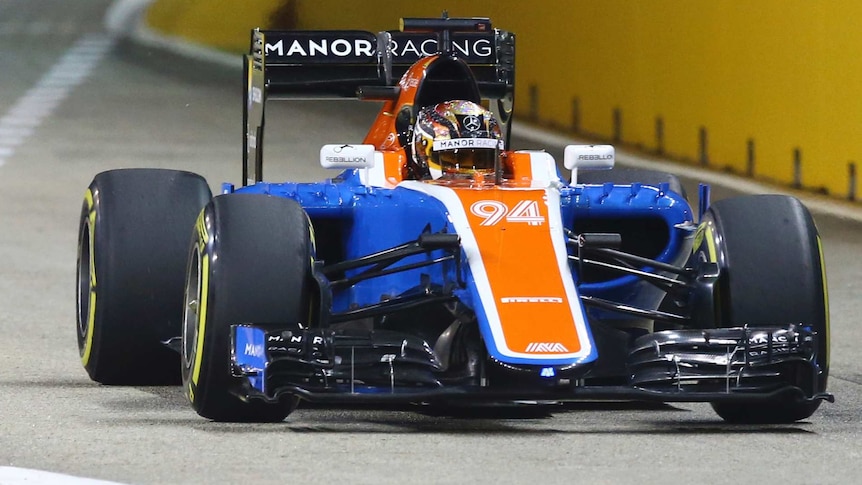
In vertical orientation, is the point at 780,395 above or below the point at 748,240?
below

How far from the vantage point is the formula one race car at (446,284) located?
7.98 m

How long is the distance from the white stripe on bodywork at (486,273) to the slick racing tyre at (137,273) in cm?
142

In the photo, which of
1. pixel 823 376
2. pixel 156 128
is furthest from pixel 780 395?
pixel 156 128

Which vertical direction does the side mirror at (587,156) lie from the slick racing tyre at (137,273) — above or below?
above

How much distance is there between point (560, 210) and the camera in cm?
877

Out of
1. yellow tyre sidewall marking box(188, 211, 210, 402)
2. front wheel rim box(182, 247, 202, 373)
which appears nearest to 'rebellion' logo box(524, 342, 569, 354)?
yellow tyre sidewall marking box(188, 211, 210, 402)

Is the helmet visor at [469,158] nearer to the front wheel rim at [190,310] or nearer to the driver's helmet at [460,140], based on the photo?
the driver's helmet at [460,140]

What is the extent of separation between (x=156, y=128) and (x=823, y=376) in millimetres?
15849

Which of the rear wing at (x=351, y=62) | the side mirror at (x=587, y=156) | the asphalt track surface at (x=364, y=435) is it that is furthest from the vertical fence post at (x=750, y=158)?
the side mirror at (x=587, y=156)

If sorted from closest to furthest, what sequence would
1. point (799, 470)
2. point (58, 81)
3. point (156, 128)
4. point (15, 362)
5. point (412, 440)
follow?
point (799, 470)
point (412, 440)
point (15, 362)
point (156, 128)
point (58, 81)

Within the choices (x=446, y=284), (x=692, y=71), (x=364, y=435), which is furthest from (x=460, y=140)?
(x=692, y=71)

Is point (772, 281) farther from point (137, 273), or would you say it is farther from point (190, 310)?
point (137, 273)

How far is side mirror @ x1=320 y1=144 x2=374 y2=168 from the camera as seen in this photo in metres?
9.29

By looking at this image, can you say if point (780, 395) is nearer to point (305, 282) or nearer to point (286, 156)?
point (305, 282)
